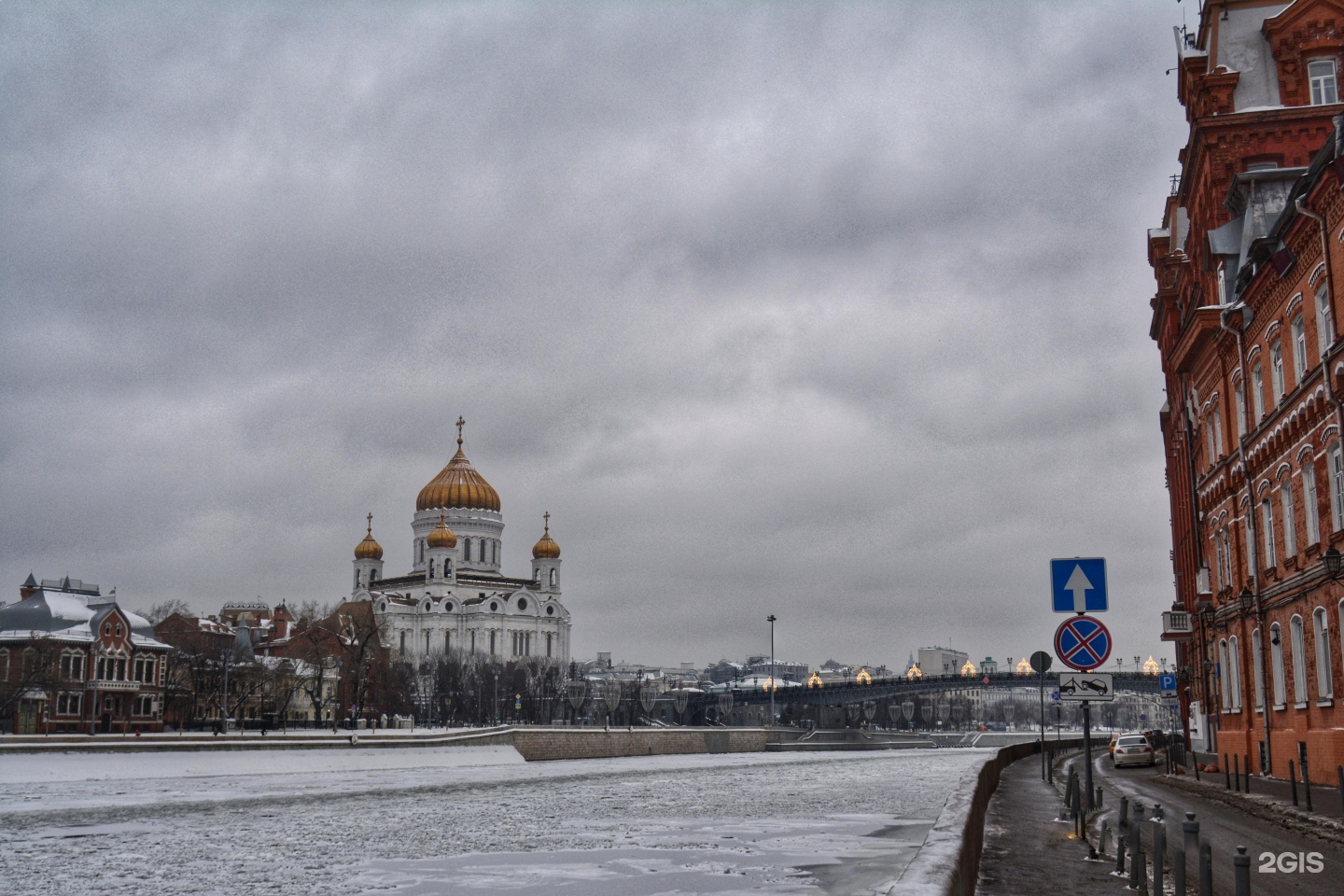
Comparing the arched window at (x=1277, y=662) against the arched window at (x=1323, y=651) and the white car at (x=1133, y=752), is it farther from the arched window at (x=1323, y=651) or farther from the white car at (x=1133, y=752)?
the white car at (x=1133, y=752)

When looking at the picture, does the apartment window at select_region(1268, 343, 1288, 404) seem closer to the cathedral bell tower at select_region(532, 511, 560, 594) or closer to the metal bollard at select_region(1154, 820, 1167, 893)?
the metal bollard at select_region(1154, 820, 1167, 893)

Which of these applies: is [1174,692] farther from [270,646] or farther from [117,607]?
[270,646]

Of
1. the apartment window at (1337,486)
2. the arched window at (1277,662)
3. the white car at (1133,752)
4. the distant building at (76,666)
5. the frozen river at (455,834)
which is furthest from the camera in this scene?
the distant building at (76,666)

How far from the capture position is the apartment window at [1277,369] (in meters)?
29.1

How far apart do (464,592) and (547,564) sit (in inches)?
572

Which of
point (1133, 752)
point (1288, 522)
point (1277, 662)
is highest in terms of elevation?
point (1288, 522)

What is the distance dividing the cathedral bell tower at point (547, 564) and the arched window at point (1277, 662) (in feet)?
477

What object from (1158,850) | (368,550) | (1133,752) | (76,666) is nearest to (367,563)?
(368,550)

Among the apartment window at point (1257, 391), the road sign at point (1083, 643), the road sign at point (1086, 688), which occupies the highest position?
the apartment window at point (1257, 391)

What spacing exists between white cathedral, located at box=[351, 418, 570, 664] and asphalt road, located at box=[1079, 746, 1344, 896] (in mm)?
135094

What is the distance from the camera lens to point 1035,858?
1470cm

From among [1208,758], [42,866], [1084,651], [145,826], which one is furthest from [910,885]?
[1208,758]

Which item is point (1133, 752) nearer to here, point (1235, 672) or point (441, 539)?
point (1235, 672)

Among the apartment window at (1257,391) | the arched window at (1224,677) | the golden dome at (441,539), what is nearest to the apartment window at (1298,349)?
the apartment window at (1257,391)
